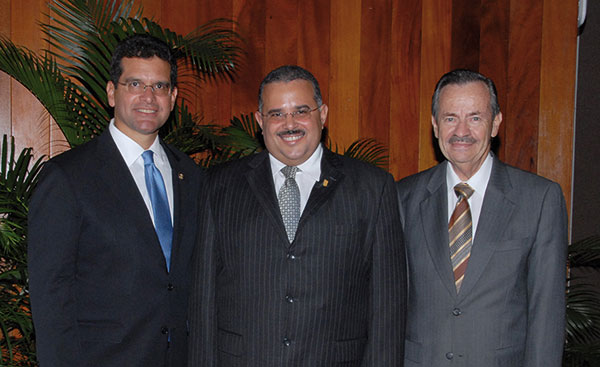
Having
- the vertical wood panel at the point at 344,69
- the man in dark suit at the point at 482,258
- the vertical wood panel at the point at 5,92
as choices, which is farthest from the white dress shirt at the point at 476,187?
the vertical wood panel at the point at 5,92

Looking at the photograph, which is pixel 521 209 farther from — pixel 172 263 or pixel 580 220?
pixel 580 220

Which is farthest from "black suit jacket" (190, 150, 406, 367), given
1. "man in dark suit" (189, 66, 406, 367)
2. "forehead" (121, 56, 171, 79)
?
"forehead" (121, 56, 171, 79)

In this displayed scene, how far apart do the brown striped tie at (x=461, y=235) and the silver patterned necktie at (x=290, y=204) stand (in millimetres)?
603

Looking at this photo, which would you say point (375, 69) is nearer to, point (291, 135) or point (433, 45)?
point (433, 45)

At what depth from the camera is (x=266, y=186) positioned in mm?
1943

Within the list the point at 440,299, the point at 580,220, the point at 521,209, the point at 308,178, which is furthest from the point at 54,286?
the point at 580,220

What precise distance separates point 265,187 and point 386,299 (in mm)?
607

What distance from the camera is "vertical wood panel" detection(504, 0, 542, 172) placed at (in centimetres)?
381

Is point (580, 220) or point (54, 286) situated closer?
point (54, 286)

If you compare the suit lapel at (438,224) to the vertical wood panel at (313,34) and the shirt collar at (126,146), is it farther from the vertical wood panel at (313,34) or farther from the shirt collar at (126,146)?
the vertical wood panel at (313,34)

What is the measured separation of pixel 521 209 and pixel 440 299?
0.46 m

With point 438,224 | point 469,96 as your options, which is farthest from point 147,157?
point 469,96

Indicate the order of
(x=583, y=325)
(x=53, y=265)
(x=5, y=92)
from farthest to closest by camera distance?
(x=5, y=92)
(x=583, y=325)
(x=53, y=265)

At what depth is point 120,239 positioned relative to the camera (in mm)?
1864
